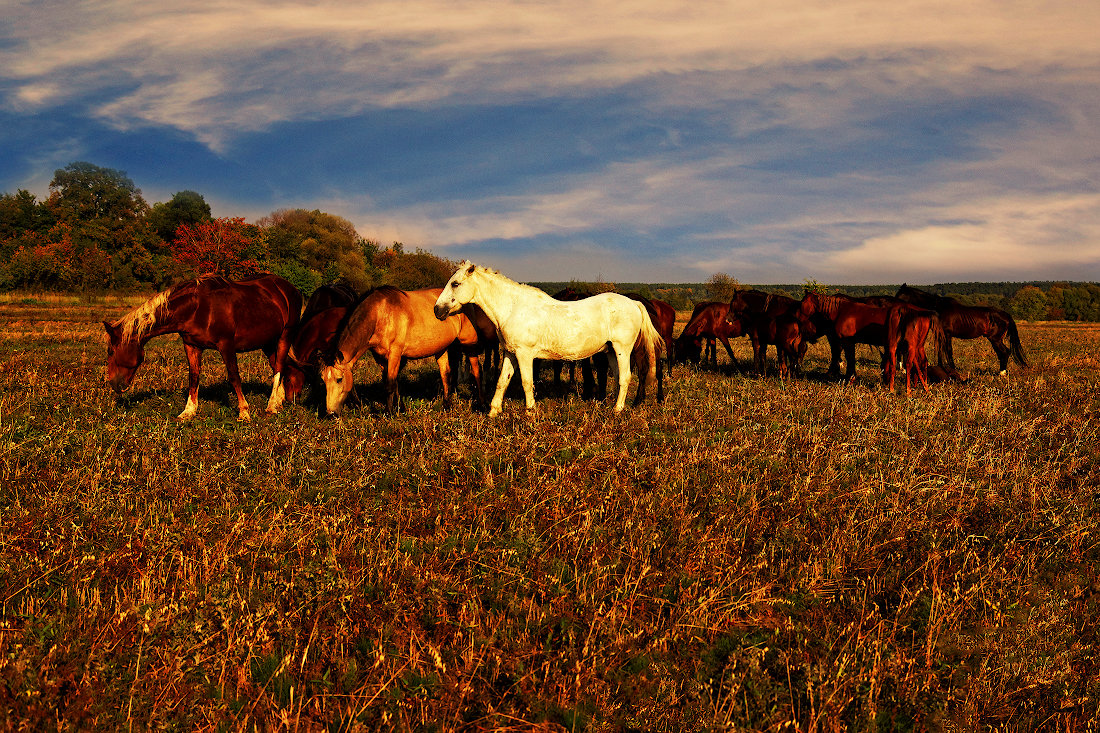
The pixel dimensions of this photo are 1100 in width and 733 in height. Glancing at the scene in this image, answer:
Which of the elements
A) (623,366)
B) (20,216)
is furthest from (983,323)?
(20,216)

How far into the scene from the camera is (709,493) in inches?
226

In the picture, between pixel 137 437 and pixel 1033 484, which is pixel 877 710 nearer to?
pixel 1033 484

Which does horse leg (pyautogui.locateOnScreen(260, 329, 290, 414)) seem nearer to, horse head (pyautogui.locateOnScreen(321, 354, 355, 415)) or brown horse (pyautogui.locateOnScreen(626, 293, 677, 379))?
horse head (pyautogui.locateOnScreen(321, 354, 355, 415))

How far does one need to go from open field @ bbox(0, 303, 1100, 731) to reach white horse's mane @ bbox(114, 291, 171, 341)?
215cm

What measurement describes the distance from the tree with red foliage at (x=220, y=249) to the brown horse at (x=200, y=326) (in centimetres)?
5415

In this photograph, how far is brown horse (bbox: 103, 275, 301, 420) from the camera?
9.38m

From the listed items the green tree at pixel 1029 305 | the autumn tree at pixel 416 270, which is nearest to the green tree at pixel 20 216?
the autumn tree at pixel 416 270

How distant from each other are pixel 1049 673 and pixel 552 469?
410cm

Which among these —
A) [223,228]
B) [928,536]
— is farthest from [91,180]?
[928,536]

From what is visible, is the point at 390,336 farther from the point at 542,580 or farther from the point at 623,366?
the point at 542,580

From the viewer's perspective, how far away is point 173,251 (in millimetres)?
62344

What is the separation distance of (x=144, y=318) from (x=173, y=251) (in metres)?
64.2

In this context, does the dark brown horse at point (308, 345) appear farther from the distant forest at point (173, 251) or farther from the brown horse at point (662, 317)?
the distant forest at point (173, 251)

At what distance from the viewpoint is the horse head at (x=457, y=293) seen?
9094 millimetres
